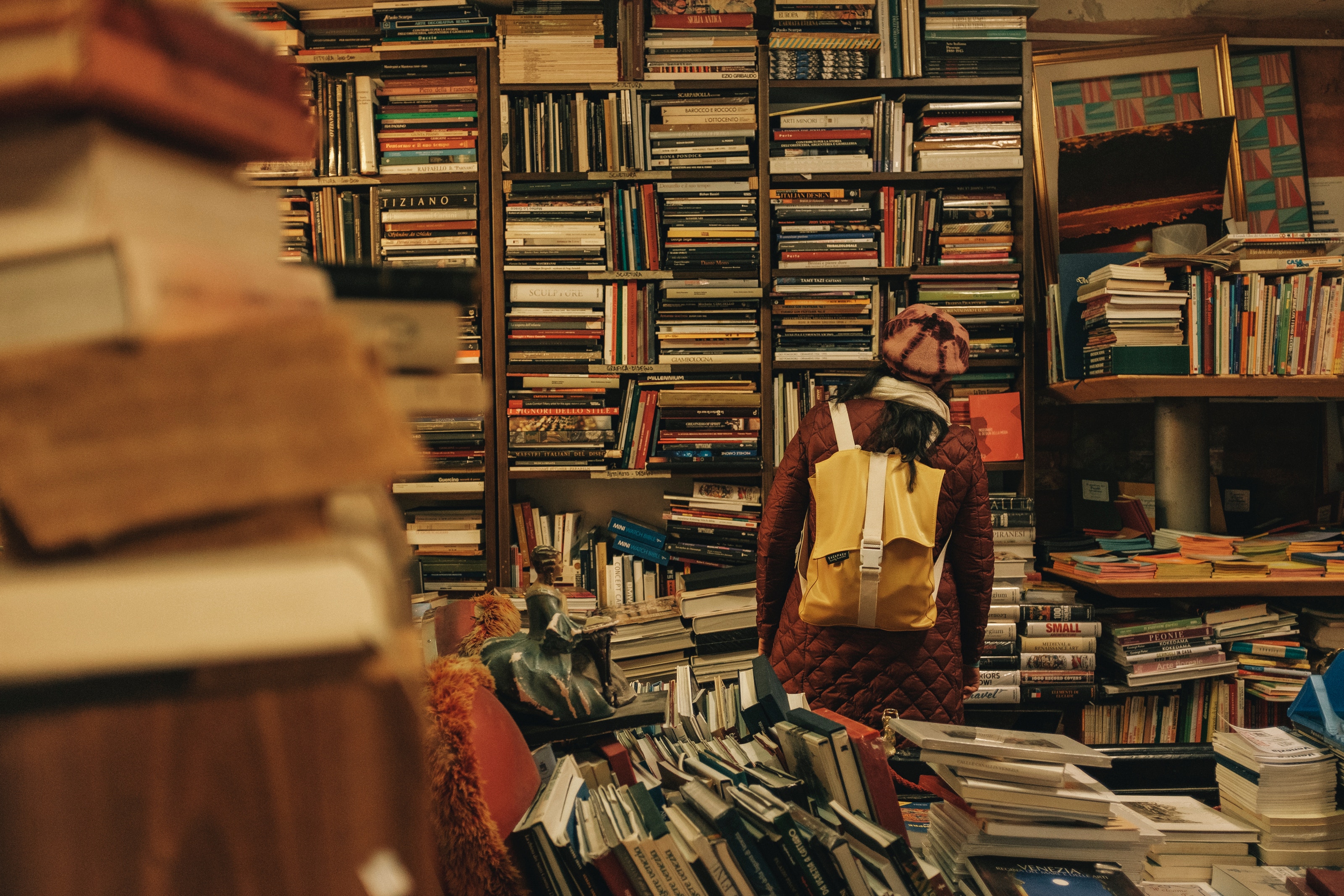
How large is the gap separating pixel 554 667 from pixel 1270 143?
11.9 feet

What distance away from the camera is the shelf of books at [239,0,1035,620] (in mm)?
2658

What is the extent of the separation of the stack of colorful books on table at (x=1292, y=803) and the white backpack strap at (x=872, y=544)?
74cm

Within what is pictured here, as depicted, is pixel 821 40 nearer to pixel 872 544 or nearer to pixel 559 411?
pixel 559 411

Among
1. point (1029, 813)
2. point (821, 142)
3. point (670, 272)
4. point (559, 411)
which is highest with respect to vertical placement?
point (821, 142)

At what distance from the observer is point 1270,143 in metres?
3.01

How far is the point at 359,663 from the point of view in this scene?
11.0 inches

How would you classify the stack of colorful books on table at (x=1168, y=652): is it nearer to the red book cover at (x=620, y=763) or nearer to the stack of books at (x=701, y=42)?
the red book cover at (x=620, y=763)

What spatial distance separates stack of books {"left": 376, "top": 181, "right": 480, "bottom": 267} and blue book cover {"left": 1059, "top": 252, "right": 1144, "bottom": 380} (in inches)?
84.3

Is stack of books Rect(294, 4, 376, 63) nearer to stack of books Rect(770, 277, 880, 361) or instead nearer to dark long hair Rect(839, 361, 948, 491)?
stack of books Rect(770, 277, 880, 361)

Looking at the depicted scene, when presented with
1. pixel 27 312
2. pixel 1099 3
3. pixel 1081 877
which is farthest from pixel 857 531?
pixel 1099 3

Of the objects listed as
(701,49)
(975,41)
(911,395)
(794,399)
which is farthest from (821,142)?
(911,395)

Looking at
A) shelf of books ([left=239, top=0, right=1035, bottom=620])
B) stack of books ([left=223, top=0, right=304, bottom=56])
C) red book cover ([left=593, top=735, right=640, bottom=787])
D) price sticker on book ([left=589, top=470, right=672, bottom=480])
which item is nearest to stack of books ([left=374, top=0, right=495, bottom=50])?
shelf of books ([left=239, top=0, right=1035, bottom=620])

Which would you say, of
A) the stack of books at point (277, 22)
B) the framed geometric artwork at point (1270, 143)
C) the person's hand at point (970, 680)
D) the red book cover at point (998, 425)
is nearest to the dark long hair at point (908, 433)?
the person's hand at point (970, 680)

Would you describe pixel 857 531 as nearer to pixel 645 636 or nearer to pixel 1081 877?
pixel 1081 877
